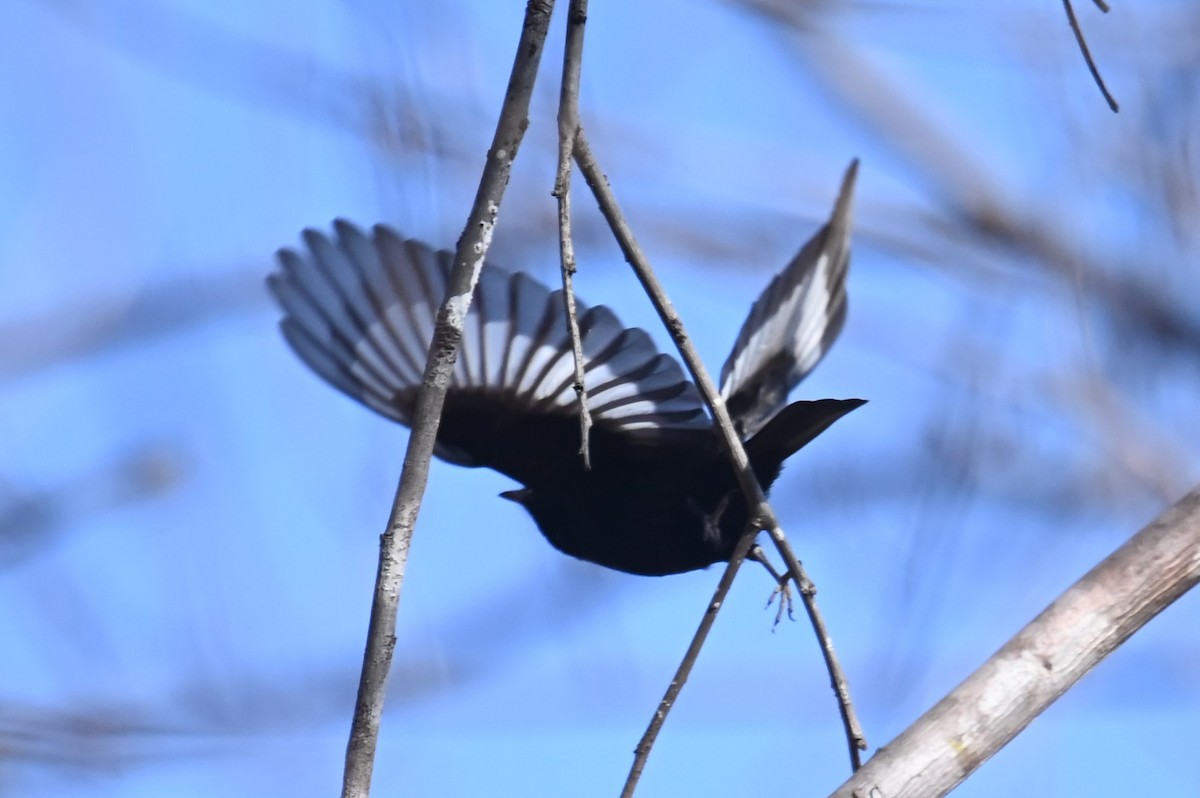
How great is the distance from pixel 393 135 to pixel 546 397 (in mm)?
716

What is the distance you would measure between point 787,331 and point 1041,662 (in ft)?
6.25

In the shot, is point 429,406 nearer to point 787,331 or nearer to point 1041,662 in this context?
point 1041,662

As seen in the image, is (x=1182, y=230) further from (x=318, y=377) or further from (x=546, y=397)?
(x=318, y=377)

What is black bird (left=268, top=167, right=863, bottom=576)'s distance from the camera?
2707mm

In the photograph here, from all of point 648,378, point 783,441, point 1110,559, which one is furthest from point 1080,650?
point 648,378

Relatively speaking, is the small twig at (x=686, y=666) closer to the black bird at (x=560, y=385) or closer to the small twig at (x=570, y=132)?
the small twig at (x=570, y=132)

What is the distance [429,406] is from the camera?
1.38m

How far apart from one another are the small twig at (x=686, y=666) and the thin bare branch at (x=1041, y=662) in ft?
0.75

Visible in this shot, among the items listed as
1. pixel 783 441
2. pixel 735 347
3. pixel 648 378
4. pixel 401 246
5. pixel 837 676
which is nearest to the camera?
pixel 837 676

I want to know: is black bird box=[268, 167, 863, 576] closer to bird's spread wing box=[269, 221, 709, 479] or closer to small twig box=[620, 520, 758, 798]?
bird's spread wing box=[269, 221, 709, 479]

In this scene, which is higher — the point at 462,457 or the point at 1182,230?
the point at 462,457

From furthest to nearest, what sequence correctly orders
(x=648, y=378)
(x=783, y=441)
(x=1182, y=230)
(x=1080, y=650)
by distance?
(x=648, y=378) → (x=1182, y=230) → (x=783, y=441) → (x=1080, y=650)

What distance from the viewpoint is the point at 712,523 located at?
2.55 metres

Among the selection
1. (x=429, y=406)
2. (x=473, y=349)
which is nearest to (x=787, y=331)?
(x=473, y=349)
